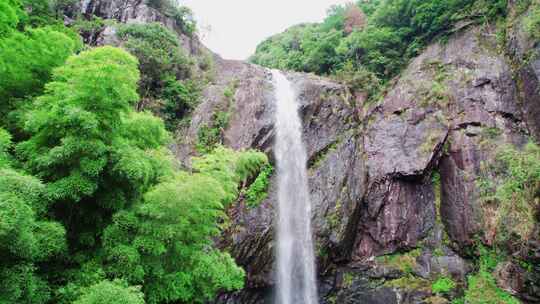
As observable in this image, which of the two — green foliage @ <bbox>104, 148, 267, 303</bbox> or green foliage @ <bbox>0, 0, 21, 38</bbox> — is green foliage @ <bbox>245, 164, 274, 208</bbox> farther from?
green foliage @ <bbox>0, 0, 21, 38</bbox>

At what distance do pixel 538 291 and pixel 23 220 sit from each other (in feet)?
39.9

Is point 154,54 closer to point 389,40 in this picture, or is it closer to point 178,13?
point 178,13

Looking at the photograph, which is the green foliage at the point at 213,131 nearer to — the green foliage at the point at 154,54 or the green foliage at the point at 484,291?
the green foliage at the point at 154,54

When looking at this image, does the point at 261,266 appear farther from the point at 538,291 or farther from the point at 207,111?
the point at 538,291

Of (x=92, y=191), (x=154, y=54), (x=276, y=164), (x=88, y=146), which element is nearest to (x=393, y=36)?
(x=276, y=164)

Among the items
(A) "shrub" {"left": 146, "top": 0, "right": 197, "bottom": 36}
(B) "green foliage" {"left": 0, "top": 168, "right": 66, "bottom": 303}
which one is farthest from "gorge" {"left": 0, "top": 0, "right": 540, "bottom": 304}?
(A) "shrub" {"left": 146, "top": 0, "right": 197, "bottom": 36}

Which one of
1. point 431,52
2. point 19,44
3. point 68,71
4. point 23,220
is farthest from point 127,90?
point 431,52

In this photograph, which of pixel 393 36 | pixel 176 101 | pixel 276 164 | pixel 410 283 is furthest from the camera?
pixel 393 36

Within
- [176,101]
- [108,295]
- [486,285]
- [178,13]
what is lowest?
[486,285]

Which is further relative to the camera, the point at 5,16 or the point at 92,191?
the point at 5,16

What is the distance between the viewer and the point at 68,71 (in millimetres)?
5680

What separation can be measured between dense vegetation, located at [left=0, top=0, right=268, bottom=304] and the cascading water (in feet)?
16.6

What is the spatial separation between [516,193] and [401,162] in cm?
374

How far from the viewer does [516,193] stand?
408 inches
